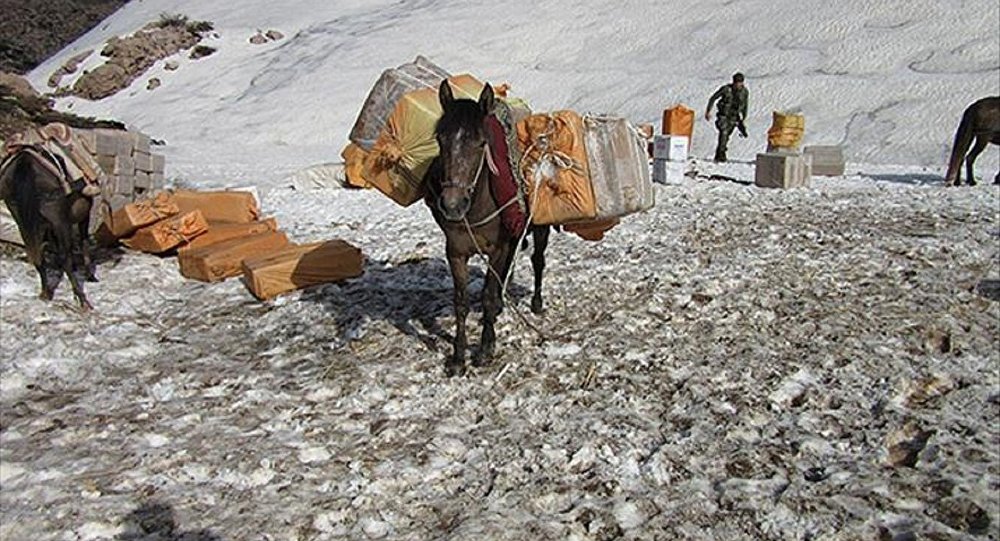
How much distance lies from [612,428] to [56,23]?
240 ft

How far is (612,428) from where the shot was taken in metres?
5.34

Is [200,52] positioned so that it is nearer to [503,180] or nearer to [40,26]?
[40,26]

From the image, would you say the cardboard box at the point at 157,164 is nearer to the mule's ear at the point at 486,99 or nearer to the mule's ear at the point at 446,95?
the mule's ear at the point at 446,95

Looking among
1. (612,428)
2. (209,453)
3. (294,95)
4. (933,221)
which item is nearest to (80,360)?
(209,453)

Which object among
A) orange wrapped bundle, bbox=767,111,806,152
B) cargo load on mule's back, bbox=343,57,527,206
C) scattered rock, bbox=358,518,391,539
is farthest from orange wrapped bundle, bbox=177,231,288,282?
orange wrapped bundle, bbox=767,111,806,152

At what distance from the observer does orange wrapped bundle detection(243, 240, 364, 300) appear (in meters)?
8.61

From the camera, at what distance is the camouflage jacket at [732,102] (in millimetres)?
20453

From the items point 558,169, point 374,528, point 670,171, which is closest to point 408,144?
point 558,169

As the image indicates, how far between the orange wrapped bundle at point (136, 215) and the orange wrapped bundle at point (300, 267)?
2139 millimetres

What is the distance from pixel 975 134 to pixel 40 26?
2732 inches

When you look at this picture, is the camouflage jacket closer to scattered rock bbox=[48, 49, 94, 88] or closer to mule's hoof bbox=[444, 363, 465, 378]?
mule's hoof bbox=[444, 363, 465, 378]

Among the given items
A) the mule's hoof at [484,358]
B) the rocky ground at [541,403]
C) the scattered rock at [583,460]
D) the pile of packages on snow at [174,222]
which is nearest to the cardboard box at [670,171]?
the rocky ground at [541,403]

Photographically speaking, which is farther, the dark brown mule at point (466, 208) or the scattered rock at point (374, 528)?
the dark brown mule at point (466, 208)

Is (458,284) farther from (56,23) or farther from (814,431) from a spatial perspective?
(56,23)
